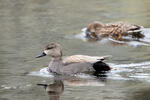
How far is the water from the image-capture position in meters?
11.7

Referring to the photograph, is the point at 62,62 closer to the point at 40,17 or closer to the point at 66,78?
the point at 66,78

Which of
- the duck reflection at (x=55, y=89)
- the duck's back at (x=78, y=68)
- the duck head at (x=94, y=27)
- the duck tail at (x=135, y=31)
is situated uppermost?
the duck head at (x=94, y=27)

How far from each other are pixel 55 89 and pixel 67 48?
169 inches

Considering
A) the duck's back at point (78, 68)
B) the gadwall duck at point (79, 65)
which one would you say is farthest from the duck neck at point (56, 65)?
the duck's back at point (78, 68)

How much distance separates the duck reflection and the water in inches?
4.0

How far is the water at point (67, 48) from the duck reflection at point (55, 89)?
101 millimetres

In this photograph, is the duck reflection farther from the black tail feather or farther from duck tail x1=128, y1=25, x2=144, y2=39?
duck tail x1=128, y1=25, x2=144, y2=39

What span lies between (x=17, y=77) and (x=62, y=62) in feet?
4.60

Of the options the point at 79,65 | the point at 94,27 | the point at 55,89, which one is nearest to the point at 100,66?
the point at 79,65

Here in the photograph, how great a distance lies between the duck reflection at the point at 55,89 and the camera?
11383mm

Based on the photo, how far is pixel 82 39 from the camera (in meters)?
18.3

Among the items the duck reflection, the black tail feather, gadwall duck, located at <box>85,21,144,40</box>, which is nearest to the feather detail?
gadwall duck, located at <box>85,21,144,40</box>

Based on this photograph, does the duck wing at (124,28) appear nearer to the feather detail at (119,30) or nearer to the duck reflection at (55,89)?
the feather detail at (119,30)

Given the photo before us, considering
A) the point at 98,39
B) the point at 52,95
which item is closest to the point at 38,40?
the point at 98,39
